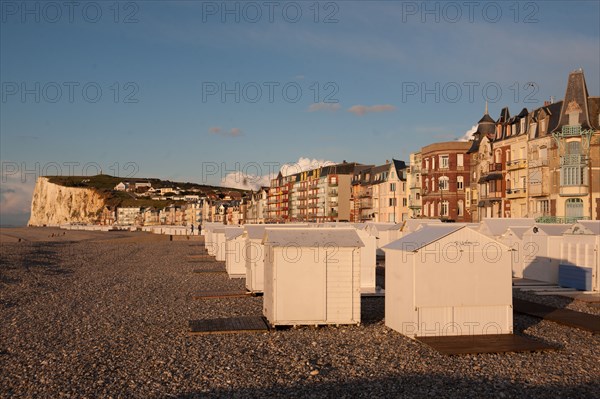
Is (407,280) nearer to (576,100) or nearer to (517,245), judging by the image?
(517,245)

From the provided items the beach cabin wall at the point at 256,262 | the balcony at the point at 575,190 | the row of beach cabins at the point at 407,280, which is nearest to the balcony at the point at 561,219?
the balcony at the point at 575,190

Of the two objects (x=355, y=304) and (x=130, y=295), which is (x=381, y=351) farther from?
(x=130, y=295)

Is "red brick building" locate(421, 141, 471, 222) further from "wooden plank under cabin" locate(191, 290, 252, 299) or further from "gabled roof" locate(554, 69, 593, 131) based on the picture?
"wooden plank under cabin" locate(191, 290, 252, 299)

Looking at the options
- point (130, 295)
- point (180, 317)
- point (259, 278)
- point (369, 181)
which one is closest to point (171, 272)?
point (130, 295)

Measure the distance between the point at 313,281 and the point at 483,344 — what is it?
5.05 meters

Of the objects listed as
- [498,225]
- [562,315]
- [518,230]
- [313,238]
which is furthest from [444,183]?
[313,238]

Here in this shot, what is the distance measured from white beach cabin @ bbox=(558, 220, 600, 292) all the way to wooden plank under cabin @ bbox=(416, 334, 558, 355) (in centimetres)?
1267

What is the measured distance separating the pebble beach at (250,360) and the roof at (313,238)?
2.47 m

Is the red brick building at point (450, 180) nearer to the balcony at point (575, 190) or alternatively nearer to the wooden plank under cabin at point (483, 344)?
the balcony at point (575, 190)

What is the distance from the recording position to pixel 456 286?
1656cm

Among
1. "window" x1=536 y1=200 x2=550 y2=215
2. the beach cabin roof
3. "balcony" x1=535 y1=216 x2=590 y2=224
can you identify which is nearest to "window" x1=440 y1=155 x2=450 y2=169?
"window" x1=536 y1=200 x2=550 y2=215

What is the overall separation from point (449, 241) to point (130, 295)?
1593cm

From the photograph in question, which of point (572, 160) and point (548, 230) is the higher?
point (572, 160)

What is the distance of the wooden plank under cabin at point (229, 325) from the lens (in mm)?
17672
